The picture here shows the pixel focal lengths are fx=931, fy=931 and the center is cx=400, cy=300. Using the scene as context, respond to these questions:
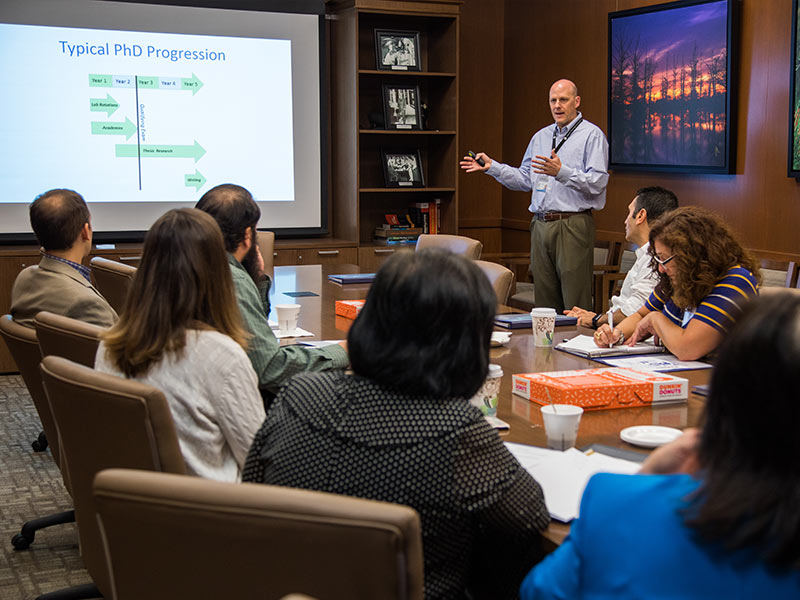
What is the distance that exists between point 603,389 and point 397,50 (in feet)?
16.7

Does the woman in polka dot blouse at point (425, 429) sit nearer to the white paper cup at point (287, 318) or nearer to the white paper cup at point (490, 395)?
the white paper cup at point (490, 395)

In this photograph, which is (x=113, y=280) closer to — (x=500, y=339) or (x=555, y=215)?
(x=500, y=339)

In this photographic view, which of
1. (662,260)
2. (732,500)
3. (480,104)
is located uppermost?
(480,104)

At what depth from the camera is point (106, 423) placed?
183 cm

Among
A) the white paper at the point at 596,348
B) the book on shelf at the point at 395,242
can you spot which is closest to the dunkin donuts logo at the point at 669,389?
the white paper at the point at 596,348

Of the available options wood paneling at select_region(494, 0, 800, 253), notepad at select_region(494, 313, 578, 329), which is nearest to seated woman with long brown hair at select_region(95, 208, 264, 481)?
notepad at select_region(494, 313, 578, 329)

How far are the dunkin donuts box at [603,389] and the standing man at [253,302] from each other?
1.65ft

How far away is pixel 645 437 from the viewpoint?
200 centimetres

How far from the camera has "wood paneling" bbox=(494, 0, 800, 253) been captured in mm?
5180

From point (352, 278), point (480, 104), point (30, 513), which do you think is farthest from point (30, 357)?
point (480, 104)

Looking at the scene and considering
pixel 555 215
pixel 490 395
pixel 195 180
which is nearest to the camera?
pixel 490 395

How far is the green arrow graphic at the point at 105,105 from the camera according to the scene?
6316mm

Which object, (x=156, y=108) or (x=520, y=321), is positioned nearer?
(x=520, y=321)

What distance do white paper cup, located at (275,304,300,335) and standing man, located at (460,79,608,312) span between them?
281cm
